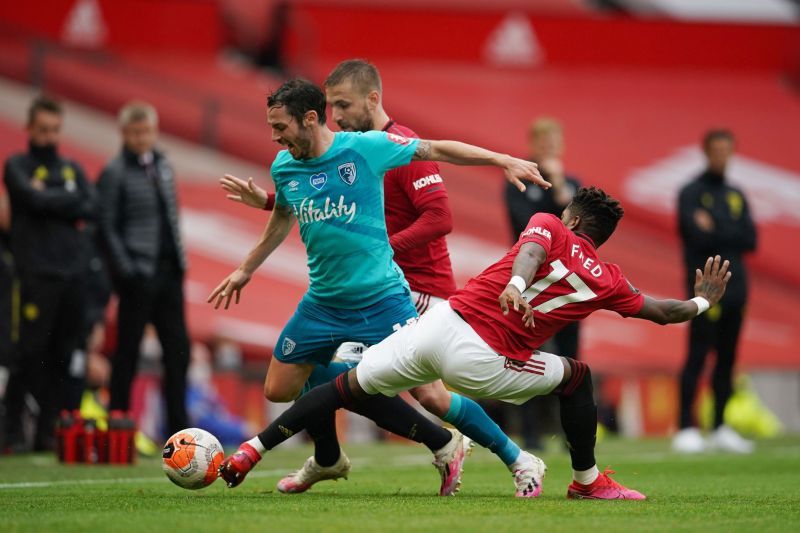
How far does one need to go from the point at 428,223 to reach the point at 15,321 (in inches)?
192

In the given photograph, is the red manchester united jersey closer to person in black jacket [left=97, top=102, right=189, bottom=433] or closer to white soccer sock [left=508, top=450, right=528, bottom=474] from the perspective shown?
white soccer sock [left=508, top=450, right=528, bottom=474]

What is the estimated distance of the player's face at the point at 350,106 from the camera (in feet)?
22.3

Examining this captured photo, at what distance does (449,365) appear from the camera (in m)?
5.75

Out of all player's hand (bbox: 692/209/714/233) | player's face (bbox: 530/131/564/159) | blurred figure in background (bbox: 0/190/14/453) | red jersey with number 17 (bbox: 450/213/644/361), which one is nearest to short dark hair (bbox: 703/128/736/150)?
player's hand (bbox: 692/209/714/233)

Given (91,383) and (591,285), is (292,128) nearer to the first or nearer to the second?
(591,285)

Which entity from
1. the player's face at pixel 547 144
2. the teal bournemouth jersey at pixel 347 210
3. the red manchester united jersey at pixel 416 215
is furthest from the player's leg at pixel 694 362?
the teal bournemouth jersey at pixel 347 210

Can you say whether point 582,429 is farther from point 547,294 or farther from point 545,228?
point 545,228

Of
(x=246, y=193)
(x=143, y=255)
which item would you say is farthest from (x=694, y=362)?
(x=246, y=193)

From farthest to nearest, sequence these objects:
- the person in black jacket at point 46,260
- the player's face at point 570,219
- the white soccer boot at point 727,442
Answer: the white soccer boot at point 727,442 < the person in black jacket at point 46,260 < the player's face at point 570,219

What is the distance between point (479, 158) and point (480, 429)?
133 cm

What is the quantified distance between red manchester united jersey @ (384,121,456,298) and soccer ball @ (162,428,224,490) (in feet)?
4.68

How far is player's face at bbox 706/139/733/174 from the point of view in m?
10.9

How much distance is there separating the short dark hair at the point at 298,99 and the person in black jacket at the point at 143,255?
11.6ft

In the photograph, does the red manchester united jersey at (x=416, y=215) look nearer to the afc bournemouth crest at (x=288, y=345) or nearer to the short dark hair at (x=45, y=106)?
the afc bournemouth crest at (x=288, y=345)
